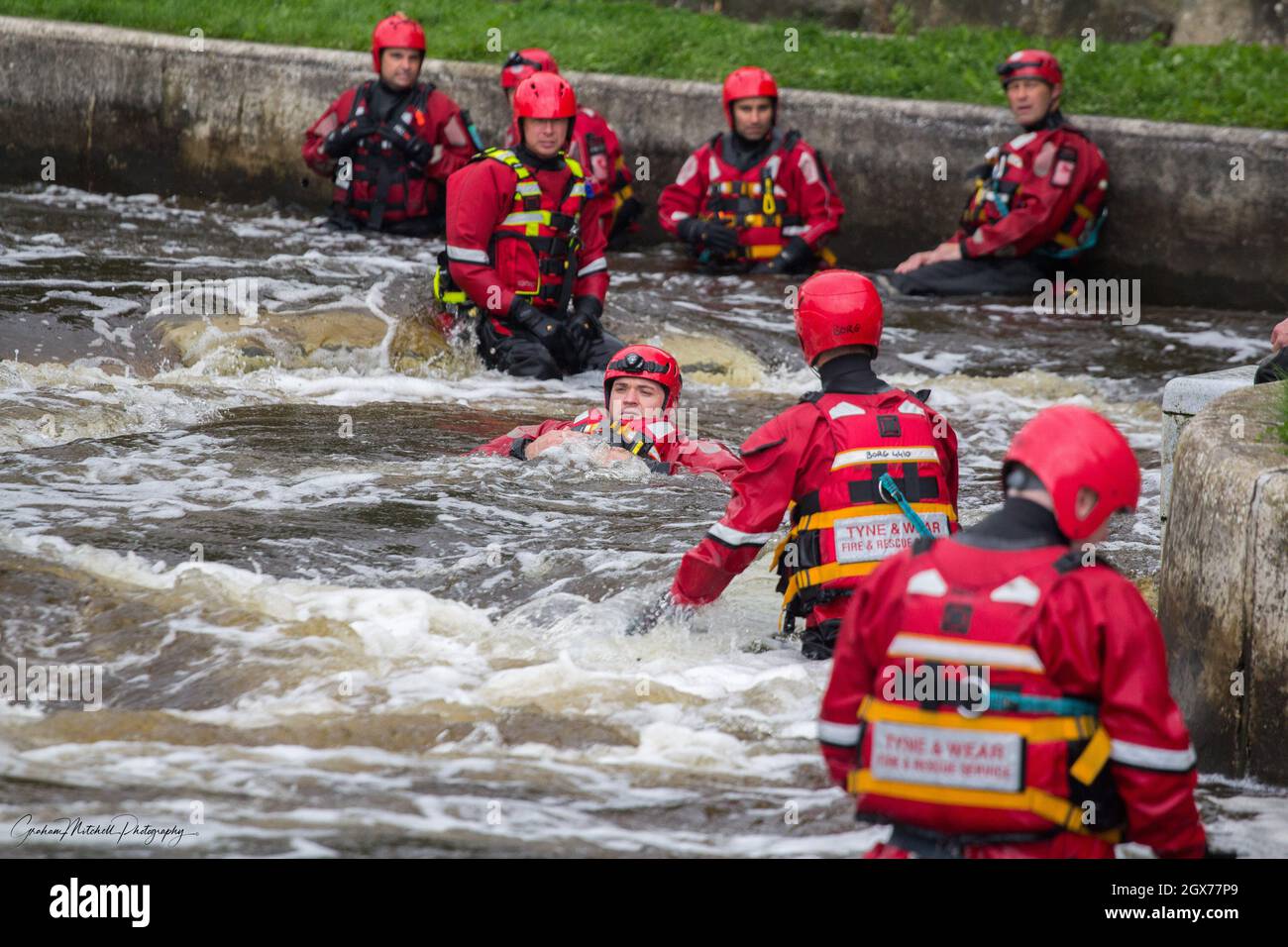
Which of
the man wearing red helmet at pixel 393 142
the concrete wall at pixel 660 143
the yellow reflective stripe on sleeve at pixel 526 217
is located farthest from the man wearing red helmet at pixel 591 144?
the yellow reflective stripe on sleeve at pixel 526 217

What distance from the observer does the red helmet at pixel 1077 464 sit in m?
3.27

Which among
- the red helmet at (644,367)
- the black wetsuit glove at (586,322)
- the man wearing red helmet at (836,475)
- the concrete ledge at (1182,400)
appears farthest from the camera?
the black wetsuit glove at (586,322)

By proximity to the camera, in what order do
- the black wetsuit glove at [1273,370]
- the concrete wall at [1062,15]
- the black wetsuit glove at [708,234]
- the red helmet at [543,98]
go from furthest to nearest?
1. the concrete wall at [1062,15]
2. the black wetsuit glove at [708,234]
3. the red helmet at [543,98]
4. the black wetsuit glove at [1273,370]

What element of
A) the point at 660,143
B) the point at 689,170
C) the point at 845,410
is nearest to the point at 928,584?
the point at 845,410

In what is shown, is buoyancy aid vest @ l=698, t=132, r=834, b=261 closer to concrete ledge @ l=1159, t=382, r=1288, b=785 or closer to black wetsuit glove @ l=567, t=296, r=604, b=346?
black wetsuit glove @ l=567, t=296, r=604, b=346

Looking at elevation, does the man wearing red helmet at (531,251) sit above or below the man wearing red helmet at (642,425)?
above

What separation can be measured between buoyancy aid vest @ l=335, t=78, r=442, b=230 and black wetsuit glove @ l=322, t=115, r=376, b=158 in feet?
0.21

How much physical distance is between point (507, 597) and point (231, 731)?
60.8 inches

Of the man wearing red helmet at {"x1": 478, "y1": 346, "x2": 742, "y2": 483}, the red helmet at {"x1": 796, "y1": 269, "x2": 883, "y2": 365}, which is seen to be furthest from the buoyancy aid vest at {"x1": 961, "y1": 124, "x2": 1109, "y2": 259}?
the red helmet at {"x1": 796, "y1": 269, "x2": 883, "y2": 365}

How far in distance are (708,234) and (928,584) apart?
9413mm

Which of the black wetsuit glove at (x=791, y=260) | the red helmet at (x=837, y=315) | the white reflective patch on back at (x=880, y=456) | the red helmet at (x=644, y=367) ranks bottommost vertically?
the red helmet at (x=644, y=367)

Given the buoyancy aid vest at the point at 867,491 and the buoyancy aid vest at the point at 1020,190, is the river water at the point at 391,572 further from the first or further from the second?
the buoyancy aid vest at the point at 1020,190

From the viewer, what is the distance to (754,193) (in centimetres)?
1242

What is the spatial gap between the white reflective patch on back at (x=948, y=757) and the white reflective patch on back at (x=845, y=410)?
1687 mm
